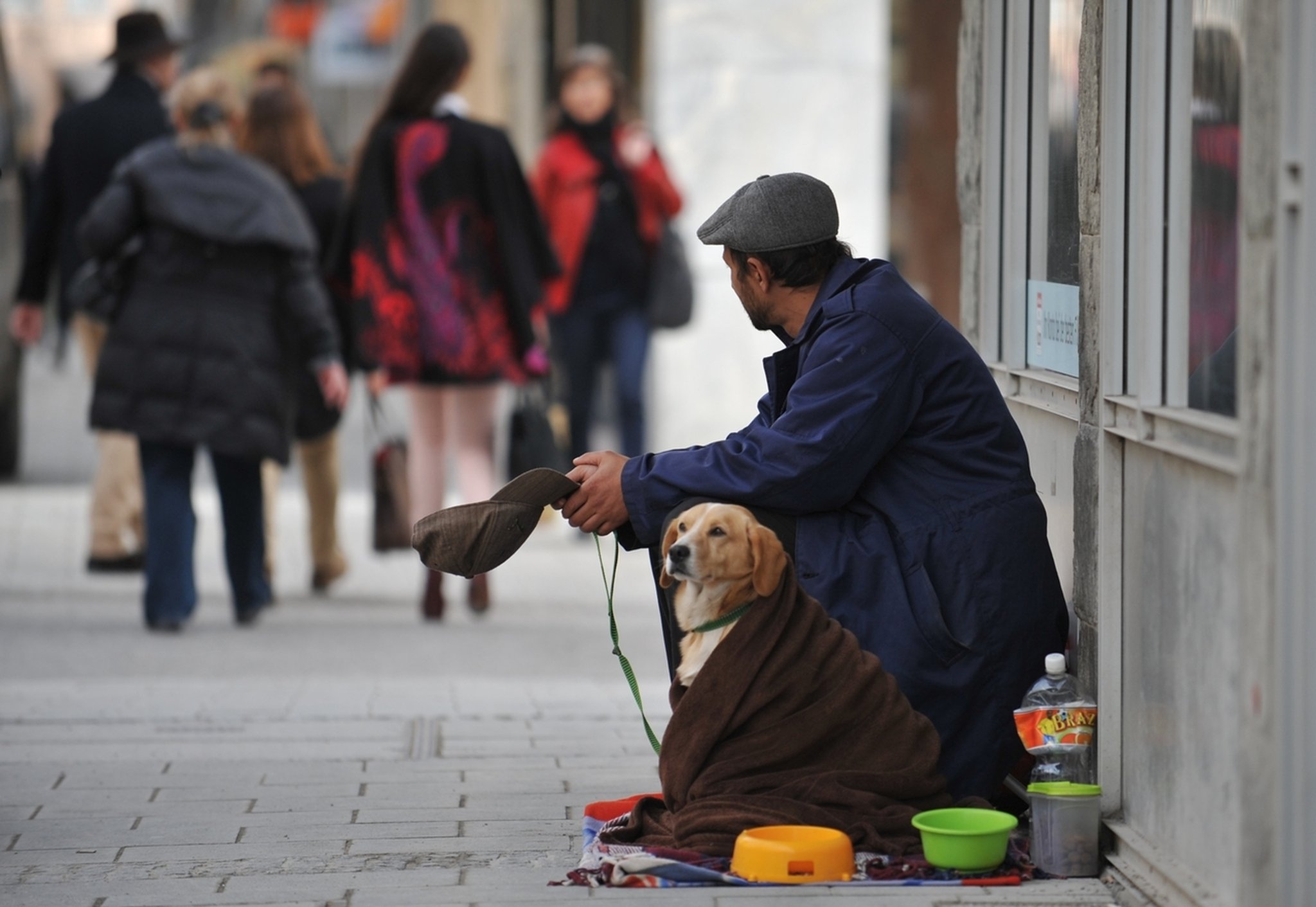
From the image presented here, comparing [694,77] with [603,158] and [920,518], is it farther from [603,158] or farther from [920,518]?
[920,518]

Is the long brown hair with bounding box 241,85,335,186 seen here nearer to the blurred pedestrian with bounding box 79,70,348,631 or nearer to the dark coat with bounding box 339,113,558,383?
the dark coat with bounding box 339,113,558,383

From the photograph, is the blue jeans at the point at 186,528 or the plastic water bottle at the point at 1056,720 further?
the blue jeans at the point at 186,528

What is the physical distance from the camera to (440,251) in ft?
26.7

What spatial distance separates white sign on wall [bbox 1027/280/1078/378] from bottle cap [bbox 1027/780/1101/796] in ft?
3.33

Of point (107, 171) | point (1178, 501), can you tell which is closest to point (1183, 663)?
point (1178, 501)

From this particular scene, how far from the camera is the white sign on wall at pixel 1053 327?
496 cm

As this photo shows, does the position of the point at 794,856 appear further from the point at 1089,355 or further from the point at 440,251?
the point at 440,251

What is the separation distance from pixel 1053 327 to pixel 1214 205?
1.26 meters

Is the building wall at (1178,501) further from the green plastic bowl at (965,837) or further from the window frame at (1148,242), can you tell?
the green plastic bowl at (965,837)

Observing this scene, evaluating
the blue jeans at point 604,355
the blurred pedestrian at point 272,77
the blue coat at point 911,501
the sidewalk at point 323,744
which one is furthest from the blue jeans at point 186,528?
the blue coat at point 911,501

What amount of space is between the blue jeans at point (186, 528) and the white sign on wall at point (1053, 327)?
3321 mm

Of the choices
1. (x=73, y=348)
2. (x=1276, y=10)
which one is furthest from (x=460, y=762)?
(x=73, y=348)

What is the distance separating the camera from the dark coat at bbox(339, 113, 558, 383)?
8094 mm

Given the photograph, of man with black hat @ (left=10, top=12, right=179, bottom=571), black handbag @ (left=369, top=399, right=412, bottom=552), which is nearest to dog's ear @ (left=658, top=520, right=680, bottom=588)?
black handbag @ (left=369, top=399, right=412, bottom=552)
